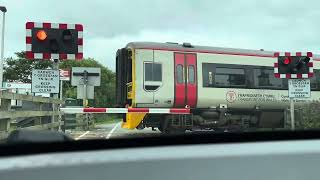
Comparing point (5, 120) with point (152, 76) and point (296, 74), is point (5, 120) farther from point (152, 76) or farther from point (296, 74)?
point (152, 76)

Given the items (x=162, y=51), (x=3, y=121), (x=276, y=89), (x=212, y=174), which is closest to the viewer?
(x=212, y=174)

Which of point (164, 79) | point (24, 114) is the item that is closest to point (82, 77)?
point (24, 114)

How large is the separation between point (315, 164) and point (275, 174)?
130 mm

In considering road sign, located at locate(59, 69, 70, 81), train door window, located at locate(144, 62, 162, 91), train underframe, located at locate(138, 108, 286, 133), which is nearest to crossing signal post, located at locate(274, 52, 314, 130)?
train underframe, located at locate(138, 108, 286, 133)

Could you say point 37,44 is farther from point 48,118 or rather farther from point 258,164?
point 258,164

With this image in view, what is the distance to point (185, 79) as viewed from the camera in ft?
46.8

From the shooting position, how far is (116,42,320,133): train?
1387cm

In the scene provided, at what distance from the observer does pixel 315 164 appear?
1.45 meters

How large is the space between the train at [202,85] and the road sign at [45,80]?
4964mm

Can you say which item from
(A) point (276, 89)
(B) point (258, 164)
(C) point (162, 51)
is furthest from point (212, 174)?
(A) point (276, 89)

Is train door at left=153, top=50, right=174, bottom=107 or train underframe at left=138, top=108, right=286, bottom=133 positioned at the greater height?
train door at left=153, top=50, right=174, bottom=107

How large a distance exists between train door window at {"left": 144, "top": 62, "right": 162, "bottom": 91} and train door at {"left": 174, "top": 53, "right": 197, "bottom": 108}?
0.45 metres

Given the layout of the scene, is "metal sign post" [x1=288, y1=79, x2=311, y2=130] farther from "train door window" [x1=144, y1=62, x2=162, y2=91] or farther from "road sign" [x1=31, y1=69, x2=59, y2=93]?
"road sign" [x1=31, y1=69, x2=59, y2=93]

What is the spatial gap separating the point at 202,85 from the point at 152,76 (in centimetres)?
142
